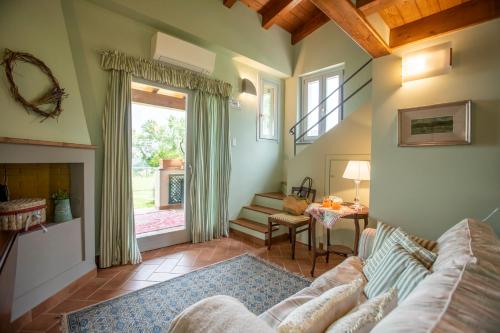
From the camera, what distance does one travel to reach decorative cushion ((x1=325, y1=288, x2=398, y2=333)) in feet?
2.25

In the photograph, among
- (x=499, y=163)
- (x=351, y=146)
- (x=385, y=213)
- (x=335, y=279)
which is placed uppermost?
(x=351, y=146)

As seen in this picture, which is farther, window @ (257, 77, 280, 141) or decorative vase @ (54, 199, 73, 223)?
window @ (257, 77, 280, 141)

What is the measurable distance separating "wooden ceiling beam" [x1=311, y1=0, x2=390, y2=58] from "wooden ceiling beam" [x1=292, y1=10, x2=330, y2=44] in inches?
89.0

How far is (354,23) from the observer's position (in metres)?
1.89

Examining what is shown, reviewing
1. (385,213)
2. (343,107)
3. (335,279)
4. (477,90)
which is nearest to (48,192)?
(335,279)

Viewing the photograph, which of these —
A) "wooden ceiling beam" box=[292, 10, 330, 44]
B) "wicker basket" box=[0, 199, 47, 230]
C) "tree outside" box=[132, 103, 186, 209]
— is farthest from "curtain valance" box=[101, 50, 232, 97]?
"wooden ceiling beam" box=[292, 10, 330, 44]

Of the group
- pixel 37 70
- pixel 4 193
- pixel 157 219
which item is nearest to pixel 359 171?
pixel 37 70

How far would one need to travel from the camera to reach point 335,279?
5.26ft

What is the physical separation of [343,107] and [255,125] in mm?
1525

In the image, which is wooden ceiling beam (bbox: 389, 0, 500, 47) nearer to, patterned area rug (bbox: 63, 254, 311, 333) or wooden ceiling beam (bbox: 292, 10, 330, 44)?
wooden ceiling beam (bbox: 292, 10, 330, 44)

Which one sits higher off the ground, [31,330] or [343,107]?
[343,107]

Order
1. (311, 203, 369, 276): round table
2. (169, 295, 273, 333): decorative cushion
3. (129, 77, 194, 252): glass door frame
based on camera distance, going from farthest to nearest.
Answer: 1. (129, 77, 194, 252): glass door frame
2. (311, 203, 369, 276): round table
3. (169, 295, 273, 333): decorative cushion

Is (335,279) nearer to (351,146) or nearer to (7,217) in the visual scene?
(351,146)

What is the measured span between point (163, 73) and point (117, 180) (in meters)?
1.45
